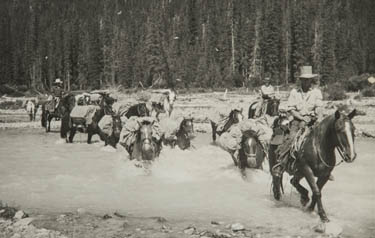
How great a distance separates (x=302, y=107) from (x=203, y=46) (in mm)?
86643

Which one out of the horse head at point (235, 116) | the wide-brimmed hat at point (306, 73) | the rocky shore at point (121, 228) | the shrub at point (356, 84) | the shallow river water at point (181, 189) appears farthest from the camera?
the shrub at point (356, 84)

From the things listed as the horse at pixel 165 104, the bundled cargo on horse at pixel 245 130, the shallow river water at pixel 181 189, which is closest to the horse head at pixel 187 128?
the shallow river water at pixel 181 189

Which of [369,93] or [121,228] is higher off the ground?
[369,93]

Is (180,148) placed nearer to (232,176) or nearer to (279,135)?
(232,176)

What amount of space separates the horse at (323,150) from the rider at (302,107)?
0.32 metres

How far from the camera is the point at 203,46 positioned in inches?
3716

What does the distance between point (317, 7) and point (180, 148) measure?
258 feet

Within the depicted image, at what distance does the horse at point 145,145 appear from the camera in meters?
12.2

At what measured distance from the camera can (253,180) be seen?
1124 centimetres

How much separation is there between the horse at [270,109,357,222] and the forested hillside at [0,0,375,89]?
52386 millimetres

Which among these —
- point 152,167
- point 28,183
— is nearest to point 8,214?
point 28,183

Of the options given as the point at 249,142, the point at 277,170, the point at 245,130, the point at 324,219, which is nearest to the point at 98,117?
the point at 245,130

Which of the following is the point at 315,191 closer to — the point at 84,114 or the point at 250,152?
the point at 250,152

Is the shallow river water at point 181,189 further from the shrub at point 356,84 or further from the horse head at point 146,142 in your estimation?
the shrub at point 356,84
